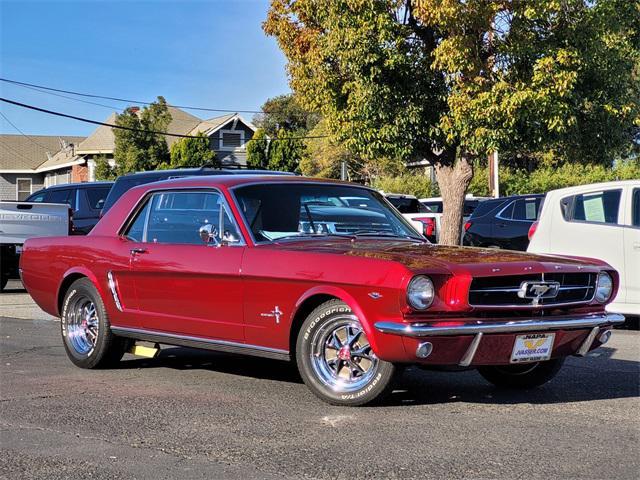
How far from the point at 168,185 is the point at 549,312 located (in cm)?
328

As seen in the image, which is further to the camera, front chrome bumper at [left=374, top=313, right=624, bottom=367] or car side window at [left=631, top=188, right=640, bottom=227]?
car side window at [left=631, top=188, right=640, bottom=227]

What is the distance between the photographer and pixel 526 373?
6.27 meters

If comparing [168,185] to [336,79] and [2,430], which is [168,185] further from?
[336,79]

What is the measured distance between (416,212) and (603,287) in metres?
13.8

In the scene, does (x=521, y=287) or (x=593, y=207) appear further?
(x=593, y=207)

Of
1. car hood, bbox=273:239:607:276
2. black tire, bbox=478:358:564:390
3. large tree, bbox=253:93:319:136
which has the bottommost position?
black tire, bbox=478:358:564:390

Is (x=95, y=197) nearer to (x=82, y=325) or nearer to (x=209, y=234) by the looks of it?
(x=82, y=325)

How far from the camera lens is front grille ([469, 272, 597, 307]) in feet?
17.1

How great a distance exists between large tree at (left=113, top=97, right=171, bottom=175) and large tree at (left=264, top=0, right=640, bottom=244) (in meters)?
23.5

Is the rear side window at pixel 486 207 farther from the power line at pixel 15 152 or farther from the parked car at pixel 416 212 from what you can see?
the power line at pixel 15 152

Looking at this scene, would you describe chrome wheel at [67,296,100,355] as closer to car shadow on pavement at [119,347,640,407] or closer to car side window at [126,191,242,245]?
car shadow on pavement at [119,347,640,407]

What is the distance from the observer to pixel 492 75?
15.4 metres

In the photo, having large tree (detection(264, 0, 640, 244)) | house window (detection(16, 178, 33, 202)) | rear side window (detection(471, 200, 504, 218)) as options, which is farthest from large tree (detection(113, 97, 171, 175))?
rear side window (detection(471, 200, 504, 218))

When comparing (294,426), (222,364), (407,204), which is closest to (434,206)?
(407,204)
